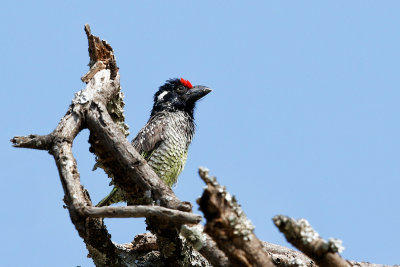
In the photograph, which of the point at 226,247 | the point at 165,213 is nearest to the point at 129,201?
the point at 165,213

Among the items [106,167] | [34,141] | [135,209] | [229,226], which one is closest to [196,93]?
[106,167]

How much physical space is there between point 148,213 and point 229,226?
2.11 feet

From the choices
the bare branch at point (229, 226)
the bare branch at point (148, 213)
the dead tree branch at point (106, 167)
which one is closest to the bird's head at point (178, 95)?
the dead tree branch at point (106, 167)

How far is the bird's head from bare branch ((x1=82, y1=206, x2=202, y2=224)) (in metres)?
4.56

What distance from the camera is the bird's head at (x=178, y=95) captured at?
8.01m

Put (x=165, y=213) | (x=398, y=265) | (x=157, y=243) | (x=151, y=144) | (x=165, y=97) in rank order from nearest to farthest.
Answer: (x=165, y=213) → (x=157, y=243) → (x=398, y=265) → (x=151, y=144) → (x=165, y=97)

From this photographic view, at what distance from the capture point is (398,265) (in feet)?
16.8

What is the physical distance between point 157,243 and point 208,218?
1.80m

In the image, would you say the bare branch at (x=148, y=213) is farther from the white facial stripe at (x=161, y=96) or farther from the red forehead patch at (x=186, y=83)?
the red forehead patch at (x=186, y=83)

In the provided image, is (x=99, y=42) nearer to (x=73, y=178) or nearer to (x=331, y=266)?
(x=73, y=178)

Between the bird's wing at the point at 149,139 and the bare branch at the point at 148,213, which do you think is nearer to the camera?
the bare branch at the point at 148,213

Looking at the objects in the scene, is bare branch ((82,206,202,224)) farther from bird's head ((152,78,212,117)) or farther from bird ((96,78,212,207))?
bird's head ((152,78,212,117))

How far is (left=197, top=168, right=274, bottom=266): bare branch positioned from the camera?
270 cm

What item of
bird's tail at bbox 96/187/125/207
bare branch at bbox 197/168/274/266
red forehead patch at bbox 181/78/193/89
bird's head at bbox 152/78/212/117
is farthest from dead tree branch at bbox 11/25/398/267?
red forehead patch at bbox 181/78/193/89
